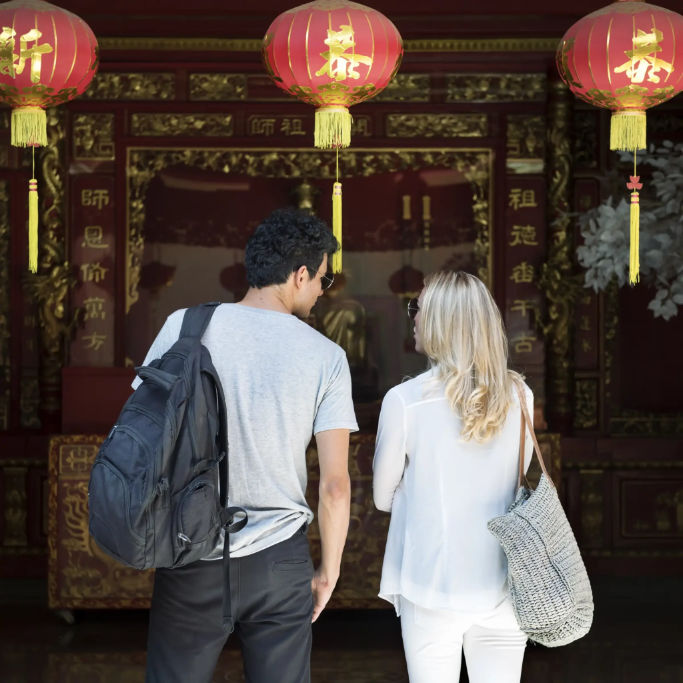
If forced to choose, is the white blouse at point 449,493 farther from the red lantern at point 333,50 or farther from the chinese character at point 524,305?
the chinese character at point 524,305

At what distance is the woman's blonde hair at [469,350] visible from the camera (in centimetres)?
200

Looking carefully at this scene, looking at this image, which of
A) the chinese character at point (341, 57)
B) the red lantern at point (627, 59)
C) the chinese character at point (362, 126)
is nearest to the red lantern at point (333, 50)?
the chinese character at point (341, 57)

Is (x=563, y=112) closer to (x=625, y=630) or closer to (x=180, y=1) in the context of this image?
(x=180, y=1)

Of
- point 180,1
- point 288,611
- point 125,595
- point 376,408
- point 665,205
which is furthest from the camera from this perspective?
point 376,408

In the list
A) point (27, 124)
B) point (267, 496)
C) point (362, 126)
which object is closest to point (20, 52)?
point (27, 124)

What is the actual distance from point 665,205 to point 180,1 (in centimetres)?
215

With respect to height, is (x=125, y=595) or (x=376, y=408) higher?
(x=376, y=408)

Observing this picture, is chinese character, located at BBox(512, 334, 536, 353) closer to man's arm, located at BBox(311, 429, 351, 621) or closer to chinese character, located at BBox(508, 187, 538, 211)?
chinese character, located at BBox(508, 187, 538, 211)

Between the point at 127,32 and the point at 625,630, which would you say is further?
the point at 127,32

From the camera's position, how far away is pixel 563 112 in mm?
4969

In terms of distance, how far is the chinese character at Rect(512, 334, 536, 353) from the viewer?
5.02 m

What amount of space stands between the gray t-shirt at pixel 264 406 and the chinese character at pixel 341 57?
4.16 feet

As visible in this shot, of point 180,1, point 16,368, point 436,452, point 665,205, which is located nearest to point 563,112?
point 665,205

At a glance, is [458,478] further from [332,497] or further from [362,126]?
[362,126]
